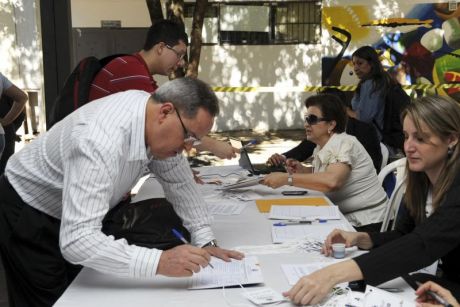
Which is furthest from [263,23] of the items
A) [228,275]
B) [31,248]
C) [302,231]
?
[228,275]

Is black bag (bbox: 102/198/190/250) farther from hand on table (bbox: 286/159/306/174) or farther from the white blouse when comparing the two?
hand on table (bbox: 286/159/306/174)

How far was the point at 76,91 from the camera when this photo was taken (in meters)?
2.89

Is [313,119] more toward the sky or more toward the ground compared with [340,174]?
more toward the sky

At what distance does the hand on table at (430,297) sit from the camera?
1751 mm

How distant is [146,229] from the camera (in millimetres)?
2260

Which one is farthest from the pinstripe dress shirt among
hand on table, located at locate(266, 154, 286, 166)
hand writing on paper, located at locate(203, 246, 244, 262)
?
hand on table, located at locate(266, 154, 286, 166)

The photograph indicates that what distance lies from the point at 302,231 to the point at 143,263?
3.30 feet

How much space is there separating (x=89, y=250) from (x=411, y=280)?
1.12 metres

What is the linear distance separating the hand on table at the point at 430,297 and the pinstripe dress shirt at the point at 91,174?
2.73 ft

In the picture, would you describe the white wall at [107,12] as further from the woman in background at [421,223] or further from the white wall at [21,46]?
the woman in background at [421,223]

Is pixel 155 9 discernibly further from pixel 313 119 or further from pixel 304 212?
pixel 304 212

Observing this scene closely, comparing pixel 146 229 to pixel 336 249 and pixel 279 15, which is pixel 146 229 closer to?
pixel 336 249

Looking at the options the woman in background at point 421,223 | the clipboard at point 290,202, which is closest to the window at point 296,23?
the clipboard at point 290,202

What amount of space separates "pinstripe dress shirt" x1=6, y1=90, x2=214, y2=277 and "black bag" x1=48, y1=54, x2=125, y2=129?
24.4 inches
